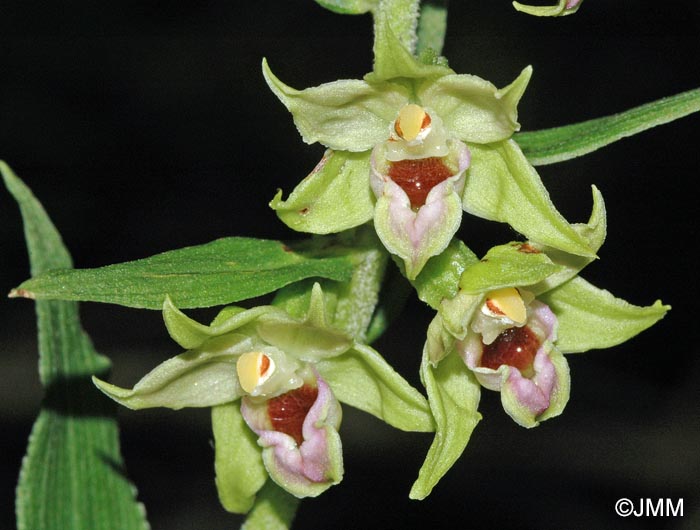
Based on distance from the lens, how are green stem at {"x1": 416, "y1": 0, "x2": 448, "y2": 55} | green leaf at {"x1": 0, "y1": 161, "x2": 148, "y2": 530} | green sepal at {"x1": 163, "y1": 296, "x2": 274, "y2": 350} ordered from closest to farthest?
green sepal at {"x1": 163, "y1": 296, "x2": 274, "y2": 350}
green stem at {"x1": 416, "y1": 0, "x2": 448, "y2": 55}
green leaf at {"x1": 0, "y1": 161, "x2": 148, "y2": 530}

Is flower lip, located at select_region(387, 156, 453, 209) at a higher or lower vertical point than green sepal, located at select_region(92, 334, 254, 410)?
higher

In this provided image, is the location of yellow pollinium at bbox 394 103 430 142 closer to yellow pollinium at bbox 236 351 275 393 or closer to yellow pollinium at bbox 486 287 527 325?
yellow pollinium at bbox 486 287 527 325

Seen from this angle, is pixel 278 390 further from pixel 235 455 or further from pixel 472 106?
pixel 472 106

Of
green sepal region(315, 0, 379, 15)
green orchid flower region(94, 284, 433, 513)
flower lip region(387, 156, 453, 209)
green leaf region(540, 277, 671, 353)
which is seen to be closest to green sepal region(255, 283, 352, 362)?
green orchid flower region(94, 284, 433, 513)

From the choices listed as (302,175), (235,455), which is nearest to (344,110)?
(235,455)

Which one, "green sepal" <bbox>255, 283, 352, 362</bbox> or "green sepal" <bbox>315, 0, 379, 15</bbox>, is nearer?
"green sepal" <bbox>255, 283, 352, 362</bbox>

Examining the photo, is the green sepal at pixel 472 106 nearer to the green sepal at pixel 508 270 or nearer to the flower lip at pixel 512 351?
the green sepal at pixel 508 270

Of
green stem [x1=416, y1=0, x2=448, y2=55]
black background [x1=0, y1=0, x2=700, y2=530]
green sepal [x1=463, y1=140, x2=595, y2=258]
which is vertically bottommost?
black background [x1=0, y1=0, x2=700, y2=530]

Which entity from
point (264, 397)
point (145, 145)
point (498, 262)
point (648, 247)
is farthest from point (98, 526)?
point (648, 247)

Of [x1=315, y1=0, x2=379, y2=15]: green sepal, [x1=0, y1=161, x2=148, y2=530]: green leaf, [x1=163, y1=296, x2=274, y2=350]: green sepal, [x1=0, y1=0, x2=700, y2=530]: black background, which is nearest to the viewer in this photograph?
[x1=163, y1=296, x2=274, y2=350]: green sepal
